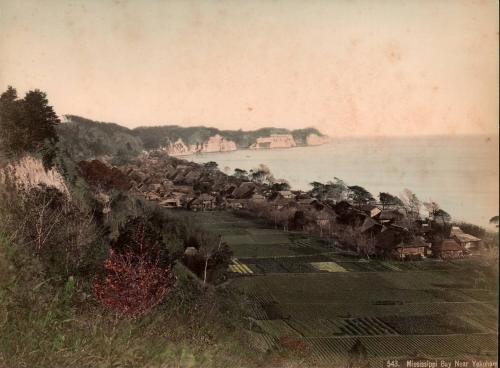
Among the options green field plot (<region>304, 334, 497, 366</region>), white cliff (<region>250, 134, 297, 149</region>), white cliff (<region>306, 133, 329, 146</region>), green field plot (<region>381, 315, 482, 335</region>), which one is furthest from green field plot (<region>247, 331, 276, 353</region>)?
white cliff (<region>306, 133, 329, 146</region>)

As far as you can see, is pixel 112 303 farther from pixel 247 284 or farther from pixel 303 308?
pixel 303 308

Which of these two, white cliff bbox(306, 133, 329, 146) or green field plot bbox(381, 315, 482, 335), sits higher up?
white cliff bbox(306, 133, 329, 146)

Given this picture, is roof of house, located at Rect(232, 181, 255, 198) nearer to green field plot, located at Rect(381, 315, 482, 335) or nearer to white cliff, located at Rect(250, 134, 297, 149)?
white cliff, located at Rect(250, 134, 297, 149)

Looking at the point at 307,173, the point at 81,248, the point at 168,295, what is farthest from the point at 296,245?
the point at 81,248

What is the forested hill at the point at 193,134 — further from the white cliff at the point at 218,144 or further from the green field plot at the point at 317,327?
the green field plot at the point at 317,327

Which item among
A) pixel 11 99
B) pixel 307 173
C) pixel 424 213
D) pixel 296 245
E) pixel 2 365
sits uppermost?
pixel 11 99

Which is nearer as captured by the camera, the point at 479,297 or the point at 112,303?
the point at 112,303
